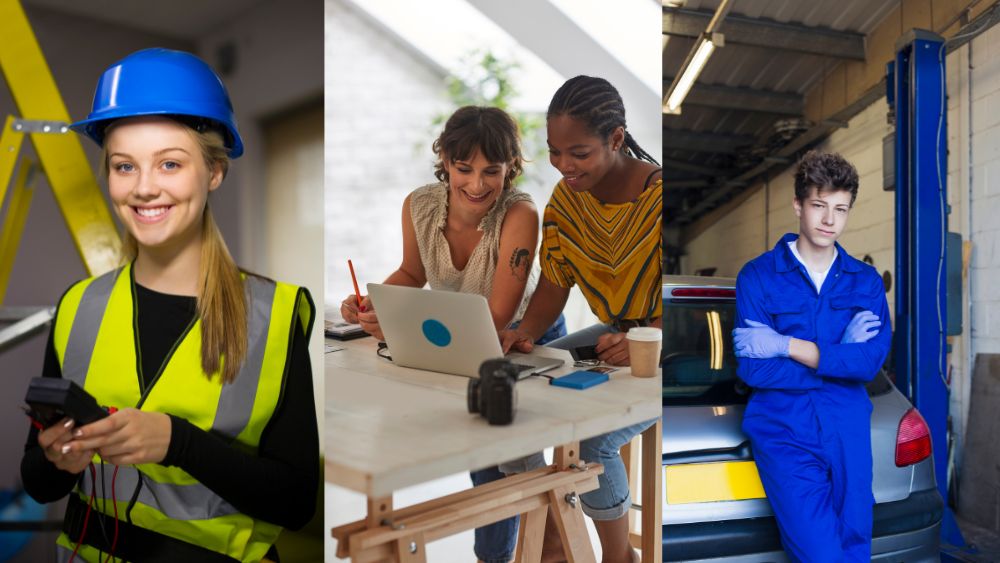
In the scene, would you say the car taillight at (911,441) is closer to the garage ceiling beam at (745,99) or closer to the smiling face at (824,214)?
the smiling face at (824,214)

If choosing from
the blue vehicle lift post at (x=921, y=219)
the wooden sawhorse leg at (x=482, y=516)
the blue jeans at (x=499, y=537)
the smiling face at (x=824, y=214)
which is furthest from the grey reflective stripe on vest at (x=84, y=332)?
the blue vehicle lift post at (x=921, y=219)

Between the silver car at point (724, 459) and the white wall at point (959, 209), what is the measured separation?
0.18m

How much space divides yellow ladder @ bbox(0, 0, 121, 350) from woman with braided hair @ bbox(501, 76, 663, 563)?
0.79 m

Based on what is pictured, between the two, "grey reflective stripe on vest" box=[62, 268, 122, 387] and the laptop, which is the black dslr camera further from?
"grey reflective stripe on vest" box=[62, 268, 122, 387]

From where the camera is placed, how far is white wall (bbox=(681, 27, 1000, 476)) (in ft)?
7.30

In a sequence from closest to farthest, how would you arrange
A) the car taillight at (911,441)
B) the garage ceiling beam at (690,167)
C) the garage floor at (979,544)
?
1. the car taillight at (911,441)
2. the garage ceiling beam at (690,167)
3. the garage floor at (979,544)

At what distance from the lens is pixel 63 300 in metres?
1.27

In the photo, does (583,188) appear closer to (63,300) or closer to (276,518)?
(276,518)

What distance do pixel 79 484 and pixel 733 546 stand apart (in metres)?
1.58

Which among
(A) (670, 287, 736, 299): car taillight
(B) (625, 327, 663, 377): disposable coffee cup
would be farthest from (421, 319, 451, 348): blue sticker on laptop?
(A) (670, 287, 736, 299): car taillight

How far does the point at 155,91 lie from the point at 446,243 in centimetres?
57

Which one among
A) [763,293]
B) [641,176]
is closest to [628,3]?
[641,176]

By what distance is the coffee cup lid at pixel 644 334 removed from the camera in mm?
1502

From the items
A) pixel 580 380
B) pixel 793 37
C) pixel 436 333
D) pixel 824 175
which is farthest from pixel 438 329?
pixel 793 37
